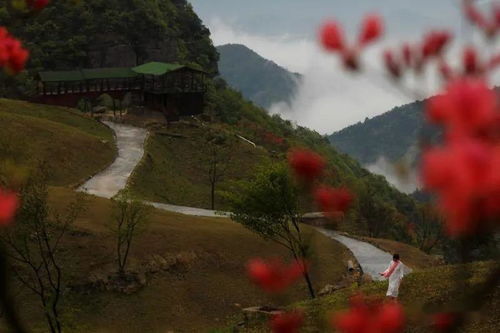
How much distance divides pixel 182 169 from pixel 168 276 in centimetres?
2703

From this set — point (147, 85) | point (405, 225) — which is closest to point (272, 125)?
point (147, 85)

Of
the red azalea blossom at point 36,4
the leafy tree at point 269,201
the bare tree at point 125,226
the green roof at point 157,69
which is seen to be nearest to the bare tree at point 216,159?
the green roof at point 157,69

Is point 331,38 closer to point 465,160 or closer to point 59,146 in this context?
point 465,160

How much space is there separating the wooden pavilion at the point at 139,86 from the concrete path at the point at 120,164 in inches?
250

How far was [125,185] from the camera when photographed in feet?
135

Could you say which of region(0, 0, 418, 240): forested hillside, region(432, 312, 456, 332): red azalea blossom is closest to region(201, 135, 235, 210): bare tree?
region(0, 0, 418, 240): forested hillside

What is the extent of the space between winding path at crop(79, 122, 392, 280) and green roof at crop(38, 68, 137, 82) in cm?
954

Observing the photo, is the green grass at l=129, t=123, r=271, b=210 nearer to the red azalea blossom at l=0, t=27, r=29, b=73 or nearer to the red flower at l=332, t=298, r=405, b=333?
the red azalea blossom at l=0, t=27, r=29, b=73

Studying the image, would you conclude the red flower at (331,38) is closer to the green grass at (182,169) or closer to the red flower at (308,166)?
the red flower at (308,166)

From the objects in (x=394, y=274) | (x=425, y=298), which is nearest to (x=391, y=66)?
(x=394, y=274)

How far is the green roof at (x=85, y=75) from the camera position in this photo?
2494 inches

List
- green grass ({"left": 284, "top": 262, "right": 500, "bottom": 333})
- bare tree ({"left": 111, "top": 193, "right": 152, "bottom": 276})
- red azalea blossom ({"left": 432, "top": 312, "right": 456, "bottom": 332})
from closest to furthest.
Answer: red azalea blossom ({"left": 432, "top": 312, "right": 456, "bottom": 332}), green grass ({"left": 284, "top": 262, "right": 500, "bottom": 333}), bare tree ({"left": 111, "top": 193, "right": 152, "bottom": 276})

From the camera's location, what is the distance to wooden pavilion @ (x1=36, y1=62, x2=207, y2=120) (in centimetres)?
6419

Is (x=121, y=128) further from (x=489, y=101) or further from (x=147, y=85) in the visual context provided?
(x=489, y=101)
